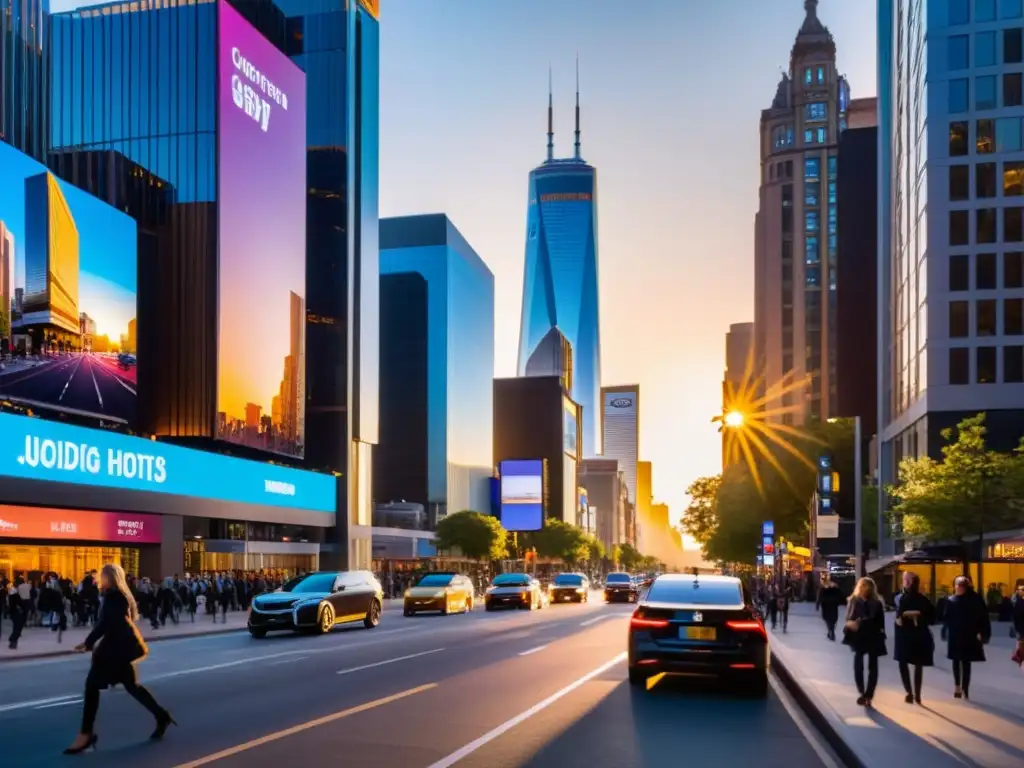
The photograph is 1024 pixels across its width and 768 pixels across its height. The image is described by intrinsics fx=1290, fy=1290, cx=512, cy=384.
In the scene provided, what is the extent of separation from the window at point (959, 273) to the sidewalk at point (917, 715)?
160 feet

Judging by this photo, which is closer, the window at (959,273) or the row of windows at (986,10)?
the window at (959,273)

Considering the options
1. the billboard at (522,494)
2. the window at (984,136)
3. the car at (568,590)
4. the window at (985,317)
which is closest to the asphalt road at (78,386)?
the car at (568,590)

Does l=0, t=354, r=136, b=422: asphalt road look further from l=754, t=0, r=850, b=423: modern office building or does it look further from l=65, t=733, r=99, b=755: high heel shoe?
l=754, t=0, r=850, b=423: modern office building

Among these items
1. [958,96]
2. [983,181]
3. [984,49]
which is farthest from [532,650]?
[984,49]

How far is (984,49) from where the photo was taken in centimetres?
6944

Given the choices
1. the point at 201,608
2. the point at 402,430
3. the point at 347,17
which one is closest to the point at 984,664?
the point at 201,608

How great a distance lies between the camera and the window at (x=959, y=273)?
6931 cm

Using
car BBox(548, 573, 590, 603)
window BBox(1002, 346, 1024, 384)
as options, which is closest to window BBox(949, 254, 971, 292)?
window BBox(1002, 346, 1024, 384)

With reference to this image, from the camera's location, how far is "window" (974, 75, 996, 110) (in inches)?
2736

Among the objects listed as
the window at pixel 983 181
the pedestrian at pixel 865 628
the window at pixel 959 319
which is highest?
the window at pixel 983 181

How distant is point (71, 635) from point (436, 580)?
691 inches

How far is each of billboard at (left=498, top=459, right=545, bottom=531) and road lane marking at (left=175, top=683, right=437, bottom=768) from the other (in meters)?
139

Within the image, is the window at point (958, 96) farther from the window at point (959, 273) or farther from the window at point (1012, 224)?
the window at point (959, 273)

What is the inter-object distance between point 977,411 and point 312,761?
6215cm
